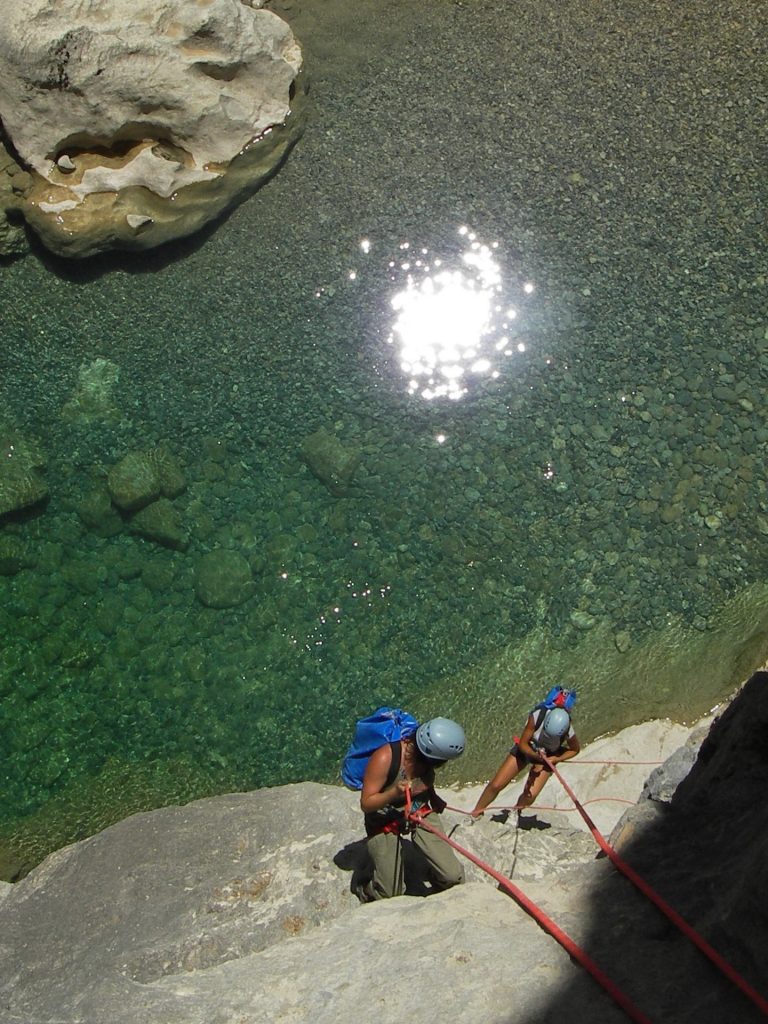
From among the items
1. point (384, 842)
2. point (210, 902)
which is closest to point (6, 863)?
point (210, 902)

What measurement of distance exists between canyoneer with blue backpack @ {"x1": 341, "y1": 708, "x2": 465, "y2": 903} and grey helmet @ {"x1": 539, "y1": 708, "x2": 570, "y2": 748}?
3.47 ft

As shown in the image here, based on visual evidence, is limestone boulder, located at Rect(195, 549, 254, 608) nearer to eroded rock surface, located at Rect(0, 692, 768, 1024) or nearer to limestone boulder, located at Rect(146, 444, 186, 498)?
limestone boulder, located at Rect(146, 444, 186, 498)

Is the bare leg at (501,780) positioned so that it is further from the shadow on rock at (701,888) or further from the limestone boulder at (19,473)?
the limestone boulder at (19,473)

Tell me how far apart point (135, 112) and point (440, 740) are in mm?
6607

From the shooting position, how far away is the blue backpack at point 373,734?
172 inches

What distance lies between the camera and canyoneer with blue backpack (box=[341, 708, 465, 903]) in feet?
13.8

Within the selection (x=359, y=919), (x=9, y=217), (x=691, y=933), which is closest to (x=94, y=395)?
(x=9, y=217)

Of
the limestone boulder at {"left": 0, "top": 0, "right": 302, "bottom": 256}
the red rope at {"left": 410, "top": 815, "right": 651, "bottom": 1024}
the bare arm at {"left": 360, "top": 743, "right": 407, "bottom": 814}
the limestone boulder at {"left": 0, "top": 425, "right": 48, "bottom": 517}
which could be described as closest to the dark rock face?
the red rope at {"left": 410, "top": 815, "right": 651, "bottom": 1024}

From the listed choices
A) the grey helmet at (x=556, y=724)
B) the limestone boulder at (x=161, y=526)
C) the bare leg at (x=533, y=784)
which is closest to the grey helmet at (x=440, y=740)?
the grey helmet at (x=556, y=724)

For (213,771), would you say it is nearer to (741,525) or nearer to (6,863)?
(6,863)

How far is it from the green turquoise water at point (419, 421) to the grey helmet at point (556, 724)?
1113 mm

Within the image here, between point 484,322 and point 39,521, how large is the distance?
13.7 ft

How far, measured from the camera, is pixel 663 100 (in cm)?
858

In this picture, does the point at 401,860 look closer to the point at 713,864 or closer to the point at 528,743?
the point at 528,743
